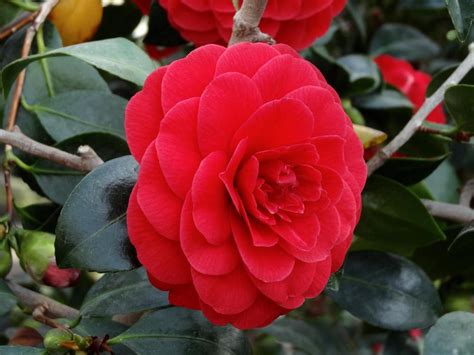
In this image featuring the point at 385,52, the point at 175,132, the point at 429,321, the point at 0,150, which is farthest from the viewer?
the point at 385,52

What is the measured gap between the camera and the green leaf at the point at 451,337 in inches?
26.6

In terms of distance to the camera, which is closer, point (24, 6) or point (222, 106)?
point (222, 106)

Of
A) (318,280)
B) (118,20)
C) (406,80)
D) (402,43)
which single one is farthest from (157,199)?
(402,43)

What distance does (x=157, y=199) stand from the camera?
58 cm

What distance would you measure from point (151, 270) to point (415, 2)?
1.08m

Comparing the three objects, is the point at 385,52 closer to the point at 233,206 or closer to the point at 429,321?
the point at 429,321

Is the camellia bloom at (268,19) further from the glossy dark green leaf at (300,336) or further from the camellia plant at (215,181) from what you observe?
the glossy dark green leaf at (300,336)

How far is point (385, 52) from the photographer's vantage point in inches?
56.4

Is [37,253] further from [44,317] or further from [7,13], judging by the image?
[7,13]

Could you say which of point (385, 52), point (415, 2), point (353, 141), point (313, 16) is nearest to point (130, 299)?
point (353, 141)

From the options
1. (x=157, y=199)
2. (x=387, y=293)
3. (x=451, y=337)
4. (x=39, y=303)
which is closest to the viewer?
(x=157, y=199)

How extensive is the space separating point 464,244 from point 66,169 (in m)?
0.46

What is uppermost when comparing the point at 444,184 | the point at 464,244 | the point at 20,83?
the point at 20,83

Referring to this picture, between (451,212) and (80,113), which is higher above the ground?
(80,113)
